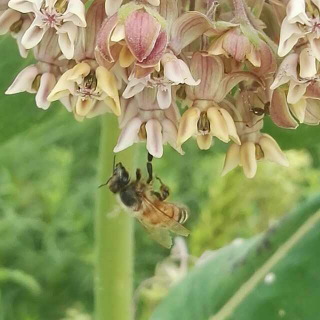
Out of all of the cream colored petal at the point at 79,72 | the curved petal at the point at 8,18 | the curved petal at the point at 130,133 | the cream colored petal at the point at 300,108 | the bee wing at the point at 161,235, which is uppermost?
the curved petal at the point at 8,18

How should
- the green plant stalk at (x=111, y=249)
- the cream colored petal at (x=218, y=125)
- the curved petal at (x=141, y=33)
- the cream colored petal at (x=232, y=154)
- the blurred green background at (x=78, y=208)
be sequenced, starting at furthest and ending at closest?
1. the blurred green background at (x=78, y=208)
2. the green plant stalk at (x=111, y=249)
3. the cream colored petal at (x=232, y=154)
4. the cream colored petal at (x=218, y=125)
5. the curved petal at (x=141, y=33)

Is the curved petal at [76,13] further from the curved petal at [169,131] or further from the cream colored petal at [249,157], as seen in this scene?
the cream colored petal at [249,157]

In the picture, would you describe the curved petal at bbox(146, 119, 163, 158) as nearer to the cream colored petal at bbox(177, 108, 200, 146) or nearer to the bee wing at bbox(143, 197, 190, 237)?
the cream colored petal at bbox(177, 108, 200, 146)

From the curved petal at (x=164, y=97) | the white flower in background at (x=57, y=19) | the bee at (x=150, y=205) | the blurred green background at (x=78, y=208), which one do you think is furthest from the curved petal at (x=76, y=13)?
the blurred green background at (x=78, y=208)

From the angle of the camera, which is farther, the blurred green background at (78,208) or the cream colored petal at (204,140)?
the blurred green background at (78,208)

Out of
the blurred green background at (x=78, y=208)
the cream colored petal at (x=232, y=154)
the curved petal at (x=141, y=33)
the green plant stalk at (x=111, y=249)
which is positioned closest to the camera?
the curved petal at (x=141, y=33)

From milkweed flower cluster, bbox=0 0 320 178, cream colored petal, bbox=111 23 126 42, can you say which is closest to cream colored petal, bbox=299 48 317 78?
milkweed flower cluster, bbox=0 0 320 178

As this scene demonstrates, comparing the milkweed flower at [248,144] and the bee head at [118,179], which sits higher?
the milkweed flower at [248,144]
